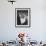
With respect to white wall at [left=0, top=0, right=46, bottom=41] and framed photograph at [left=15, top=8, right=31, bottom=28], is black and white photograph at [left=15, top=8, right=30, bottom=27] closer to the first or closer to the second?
framed photograph at [left=15, top=8, right=31, bottom=28]

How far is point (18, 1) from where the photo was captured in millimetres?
5293

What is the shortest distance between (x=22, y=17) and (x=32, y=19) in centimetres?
39

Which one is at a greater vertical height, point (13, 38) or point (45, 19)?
point (45, 19)

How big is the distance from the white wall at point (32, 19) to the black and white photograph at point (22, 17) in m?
0.12

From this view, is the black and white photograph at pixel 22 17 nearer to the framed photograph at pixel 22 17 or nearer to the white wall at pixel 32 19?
the framed photograph at pixel 22 17

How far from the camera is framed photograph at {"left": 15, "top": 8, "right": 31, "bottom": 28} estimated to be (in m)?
5.27

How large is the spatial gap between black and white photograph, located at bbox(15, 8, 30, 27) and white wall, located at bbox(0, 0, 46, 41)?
116mm

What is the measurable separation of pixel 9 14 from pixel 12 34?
2.56 ft

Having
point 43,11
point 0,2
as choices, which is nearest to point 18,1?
point 0,2

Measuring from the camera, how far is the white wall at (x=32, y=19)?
5.26m

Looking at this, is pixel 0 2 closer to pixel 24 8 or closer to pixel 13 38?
pixel 24 8

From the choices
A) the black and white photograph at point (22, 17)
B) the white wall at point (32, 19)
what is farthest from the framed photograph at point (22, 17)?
the white wall at point (32, 19)

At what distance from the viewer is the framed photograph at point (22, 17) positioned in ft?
17.3

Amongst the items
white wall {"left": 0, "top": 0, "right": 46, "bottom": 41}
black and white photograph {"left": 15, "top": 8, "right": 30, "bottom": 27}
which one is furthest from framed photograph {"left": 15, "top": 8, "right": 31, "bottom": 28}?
white wall {"left": 0, "top": 0, "right": 46, "bottom": 41}
